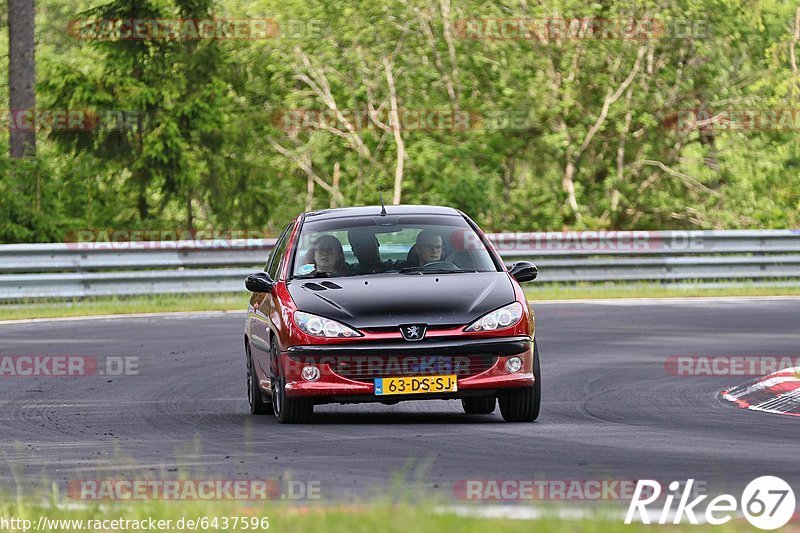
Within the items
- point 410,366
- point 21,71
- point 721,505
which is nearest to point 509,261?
point 21,71

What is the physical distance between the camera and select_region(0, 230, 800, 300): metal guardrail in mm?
24359

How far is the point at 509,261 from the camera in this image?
27.4 m

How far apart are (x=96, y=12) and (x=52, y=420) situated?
21356mm

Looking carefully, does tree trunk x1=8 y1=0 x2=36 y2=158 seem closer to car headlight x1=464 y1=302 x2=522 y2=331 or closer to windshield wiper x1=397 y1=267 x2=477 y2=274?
windshield wiper x1=397 y1=267 x2=477 y2=274

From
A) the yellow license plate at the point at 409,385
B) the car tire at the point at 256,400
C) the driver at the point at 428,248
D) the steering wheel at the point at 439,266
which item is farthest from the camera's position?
the car tire at the point at 256,400

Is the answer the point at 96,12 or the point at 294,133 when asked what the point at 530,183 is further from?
the point at 96,12

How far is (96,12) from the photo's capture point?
32438mm

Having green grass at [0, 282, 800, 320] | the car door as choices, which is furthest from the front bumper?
green grass at [0, 282, 800, 320]

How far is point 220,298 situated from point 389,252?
42.3 ft

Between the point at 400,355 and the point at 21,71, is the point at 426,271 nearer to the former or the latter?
the point at 400,355

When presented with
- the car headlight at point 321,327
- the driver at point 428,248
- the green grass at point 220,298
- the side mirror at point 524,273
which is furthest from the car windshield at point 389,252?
the green grass at point 220,298

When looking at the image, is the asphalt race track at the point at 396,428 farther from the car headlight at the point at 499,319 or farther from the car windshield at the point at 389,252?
the car windshield at the point at 389,252

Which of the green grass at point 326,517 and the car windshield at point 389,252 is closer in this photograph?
the green grass at point 326,517

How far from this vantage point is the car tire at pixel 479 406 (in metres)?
12.4
